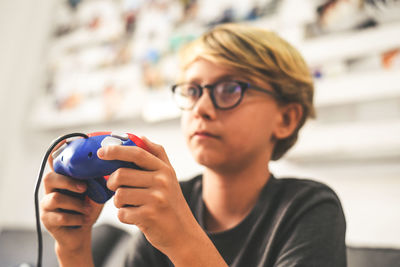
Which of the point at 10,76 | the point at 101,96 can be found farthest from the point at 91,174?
the point at 10,76

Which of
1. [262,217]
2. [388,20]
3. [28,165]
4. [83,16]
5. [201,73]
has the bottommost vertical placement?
Result: [28,165]

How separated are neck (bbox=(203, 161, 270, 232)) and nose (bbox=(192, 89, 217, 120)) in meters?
0.13

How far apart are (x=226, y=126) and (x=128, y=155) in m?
0.32

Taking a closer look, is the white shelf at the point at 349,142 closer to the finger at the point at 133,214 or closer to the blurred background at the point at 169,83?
the blurred background at the point at 169,83

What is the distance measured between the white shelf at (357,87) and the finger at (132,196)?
0.87 meters

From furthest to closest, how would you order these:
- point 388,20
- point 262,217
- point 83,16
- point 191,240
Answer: point 83,16 → point 388,20 → point 262,217 → point 191,240

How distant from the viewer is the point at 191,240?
460 millimetres

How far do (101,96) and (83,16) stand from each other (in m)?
0.54

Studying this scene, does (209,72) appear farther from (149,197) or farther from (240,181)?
(149,197)

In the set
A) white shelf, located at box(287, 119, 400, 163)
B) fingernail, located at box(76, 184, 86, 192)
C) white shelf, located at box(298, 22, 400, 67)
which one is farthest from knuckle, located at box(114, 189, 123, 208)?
white shelf, located at box(298, 22, 400, 67)

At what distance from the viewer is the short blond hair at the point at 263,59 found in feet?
2.43

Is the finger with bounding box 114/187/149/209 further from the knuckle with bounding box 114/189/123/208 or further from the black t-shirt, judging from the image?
the black t-shirt

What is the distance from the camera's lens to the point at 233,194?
76 centimetres

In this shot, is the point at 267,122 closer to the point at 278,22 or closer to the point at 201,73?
the point at 201,73
